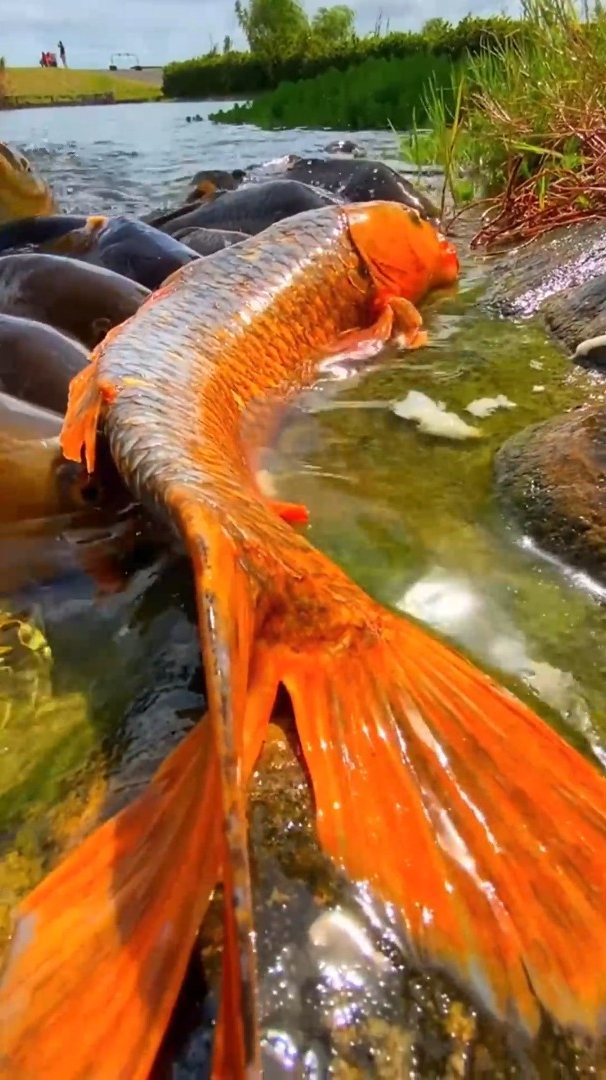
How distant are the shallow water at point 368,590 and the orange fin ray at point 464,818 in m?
0.06

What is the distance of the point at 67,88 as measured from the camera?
5788 centimetres

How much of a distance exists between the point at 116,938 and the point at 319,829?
1.05 ft

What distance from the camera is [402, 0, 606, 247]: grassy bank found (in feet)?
18.4

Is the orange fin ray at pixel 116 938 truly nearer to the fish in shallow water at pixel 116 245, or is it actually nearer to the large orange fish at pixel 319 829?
the large orange fish at pixel 319 829

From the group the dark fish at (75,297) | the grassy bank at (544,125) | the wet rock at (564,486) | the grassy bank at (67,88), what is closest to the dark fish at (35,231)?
the dark fish at (75,297)

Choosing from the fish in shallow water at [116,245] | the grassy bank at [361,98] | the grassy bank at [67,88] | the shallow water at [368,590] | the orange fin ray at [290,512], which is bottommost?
the shallow water at [368,590]

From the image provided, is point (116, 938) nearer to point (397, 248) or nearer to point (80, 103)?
point (397, 248)

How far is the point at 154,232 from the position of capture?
4.98 m

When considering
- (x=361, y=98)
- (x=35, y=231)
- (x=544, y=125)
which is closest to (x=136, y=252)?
(x=35, y=231)

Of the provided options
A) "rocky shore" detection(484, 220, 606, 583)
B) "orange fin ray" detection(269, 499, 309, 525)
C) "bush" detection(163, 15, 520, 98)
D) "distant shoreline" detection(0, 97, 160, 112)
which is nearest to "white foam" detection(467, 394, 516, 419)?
"rocky shore" detection(484, 220, 606, 583)

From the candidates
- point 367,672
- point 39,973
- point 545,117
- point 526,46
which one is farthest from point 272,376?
point 526,46

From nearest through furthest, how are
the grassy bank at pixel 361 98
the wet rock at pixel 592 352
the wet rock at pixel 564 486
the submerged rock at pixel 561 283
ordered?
the wet rock at pixel 564 486, the wet rock at pixel 592 352, the submerged rock at pixel 561 283, the grassy bank at pixel 361 98

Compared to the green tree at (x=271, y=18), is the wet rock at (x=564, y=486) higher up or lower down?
lower down

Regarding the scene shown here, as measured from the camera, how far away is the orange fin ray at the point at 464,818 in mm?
1088
